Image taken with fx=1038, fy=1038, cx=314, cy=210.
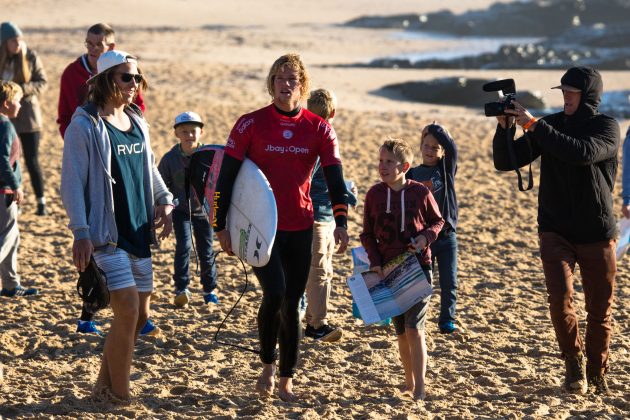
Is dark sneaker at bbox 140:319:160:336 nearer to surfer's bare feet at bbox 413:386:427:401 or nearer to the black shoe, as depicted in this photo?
surfer's bare feet at bbox 413:386:427:401

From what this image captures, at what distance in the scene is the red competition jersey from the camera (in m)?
5.07

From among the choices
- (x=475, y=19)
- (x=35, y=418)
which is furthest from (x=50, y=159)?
(x=475, y=19)

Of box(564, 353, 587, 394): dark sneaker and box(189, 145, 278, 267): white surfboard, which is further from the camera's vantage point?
box(564, 353, 587, 394): dark sneaker

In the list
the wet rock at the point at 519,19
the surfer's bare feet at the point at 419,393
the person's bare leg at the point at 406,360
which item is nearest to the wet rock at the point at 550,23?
the wet rock at the point at 519,19

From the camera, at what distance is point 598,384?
557cm

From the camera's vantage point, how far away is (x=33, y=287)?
7.83m

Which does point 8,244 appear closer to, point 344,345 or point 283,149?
point 344,345

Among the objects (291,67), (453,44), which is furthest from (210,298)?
(453,44)

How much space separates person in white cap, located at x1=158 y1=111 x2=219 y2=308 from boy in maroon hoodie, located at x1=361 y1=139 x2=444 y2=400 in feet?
5.59

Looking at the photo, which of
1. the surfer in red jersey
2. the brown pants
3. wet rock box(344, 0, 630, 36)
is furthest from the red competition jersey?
wet rock box(344, 0, 630, 36)

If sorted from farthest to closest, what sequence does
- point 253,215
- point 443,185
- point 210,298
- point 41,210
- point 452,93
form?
point 452,93 < point 41,210 < point 210,298 < point 443,185 < point 253,215

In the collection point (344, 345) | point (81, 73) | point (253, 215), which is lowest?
point (344, 345)

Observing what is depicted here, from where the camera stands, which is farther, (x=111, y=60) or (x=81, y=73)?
(x=81, y=73)

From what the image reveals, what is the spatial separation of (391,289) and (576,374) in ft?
3.62
